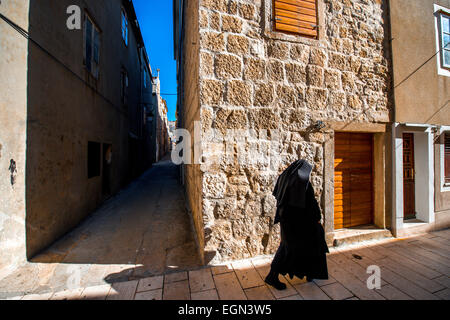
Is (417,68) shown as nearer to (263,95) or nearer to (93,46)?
(263,95)

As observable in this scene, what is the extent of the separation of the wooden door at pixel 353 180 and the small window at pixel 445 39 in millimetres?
2699

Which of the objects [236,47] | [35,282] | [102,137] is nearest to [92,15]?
[102,137]

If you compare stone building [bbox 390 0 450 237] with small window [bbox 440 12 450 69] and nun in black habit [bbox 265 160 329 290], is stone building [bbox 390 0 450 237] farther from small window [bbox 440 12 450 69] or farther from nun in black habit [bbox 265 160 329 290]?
nun in black habit [bbox 265 160 329 290]

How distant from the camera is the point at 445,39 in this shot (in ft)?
13.8

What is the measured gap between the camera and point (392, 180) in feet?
12.0

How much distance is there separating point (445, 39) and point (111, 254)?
821 centimetres

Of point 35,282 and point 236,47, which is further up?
point 236,47

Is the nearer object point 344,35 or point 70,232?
point 344,35

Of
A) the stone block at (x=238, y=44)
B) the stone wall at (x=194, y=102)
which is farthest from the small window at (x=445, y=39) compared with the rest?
the stone wall at (x=194, y=102)

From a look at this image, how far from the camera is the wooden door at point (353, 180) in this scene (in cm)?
355

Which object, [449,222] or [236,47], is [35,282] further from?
[449,222]

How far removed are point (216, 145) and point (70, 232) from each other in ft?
12.2
